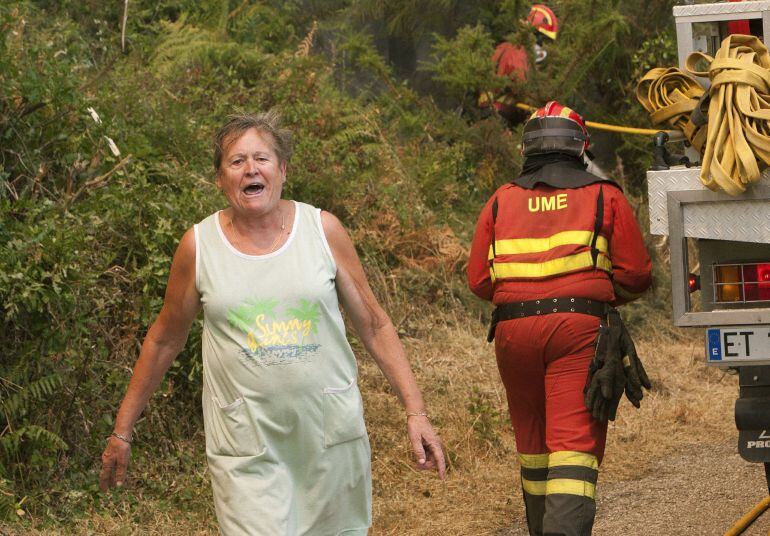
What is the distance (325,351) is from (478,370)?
507 centimetres

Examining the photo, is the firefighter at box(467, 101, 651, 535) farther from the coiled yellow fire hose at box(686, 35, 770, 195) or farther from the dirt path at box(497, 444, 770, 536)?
the dirt path at box(497, 444, 770, 536)

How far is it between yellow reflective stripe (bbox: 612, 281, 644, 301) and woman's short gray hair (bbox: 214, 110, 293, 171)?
1.90m

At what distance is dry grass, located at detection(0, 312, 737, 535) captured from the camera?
655 cm

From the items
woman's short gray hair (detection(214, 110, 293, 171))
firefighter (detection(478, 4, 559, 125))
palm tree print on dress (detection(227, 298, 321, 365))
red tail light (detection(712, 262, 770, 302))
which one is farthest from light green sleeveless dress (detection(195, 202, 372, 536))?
firefighter (detection(478, 4, 559, 125))

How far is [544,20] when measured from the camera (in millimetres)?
12711

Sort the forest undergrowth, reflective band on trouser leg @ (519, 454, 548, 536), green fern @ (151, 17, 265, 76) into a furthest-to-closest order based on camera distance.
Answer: green fern @ (151, 17, 265, 76), the forest undergrowth, reflective band on trouser leg @ (519, 454, 548, 536)

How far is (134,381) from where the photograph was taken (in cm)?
431

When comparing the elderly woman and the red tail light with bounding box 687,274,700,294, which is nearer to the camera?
the elderly woman

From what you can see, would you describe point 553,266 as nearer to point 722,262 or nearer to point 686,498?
point 722,262

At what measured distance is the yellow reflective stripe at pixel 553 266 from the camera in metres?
5.41

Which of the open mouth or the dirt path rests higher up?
the open mouth

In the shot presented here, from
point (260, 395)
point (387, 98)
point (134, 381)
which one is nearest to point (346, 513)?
point (260, 395)

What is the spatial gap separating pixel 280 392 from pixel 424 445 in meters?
0.50

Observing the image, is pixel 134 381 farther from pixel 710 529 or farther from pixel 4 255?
pixel 710 529
